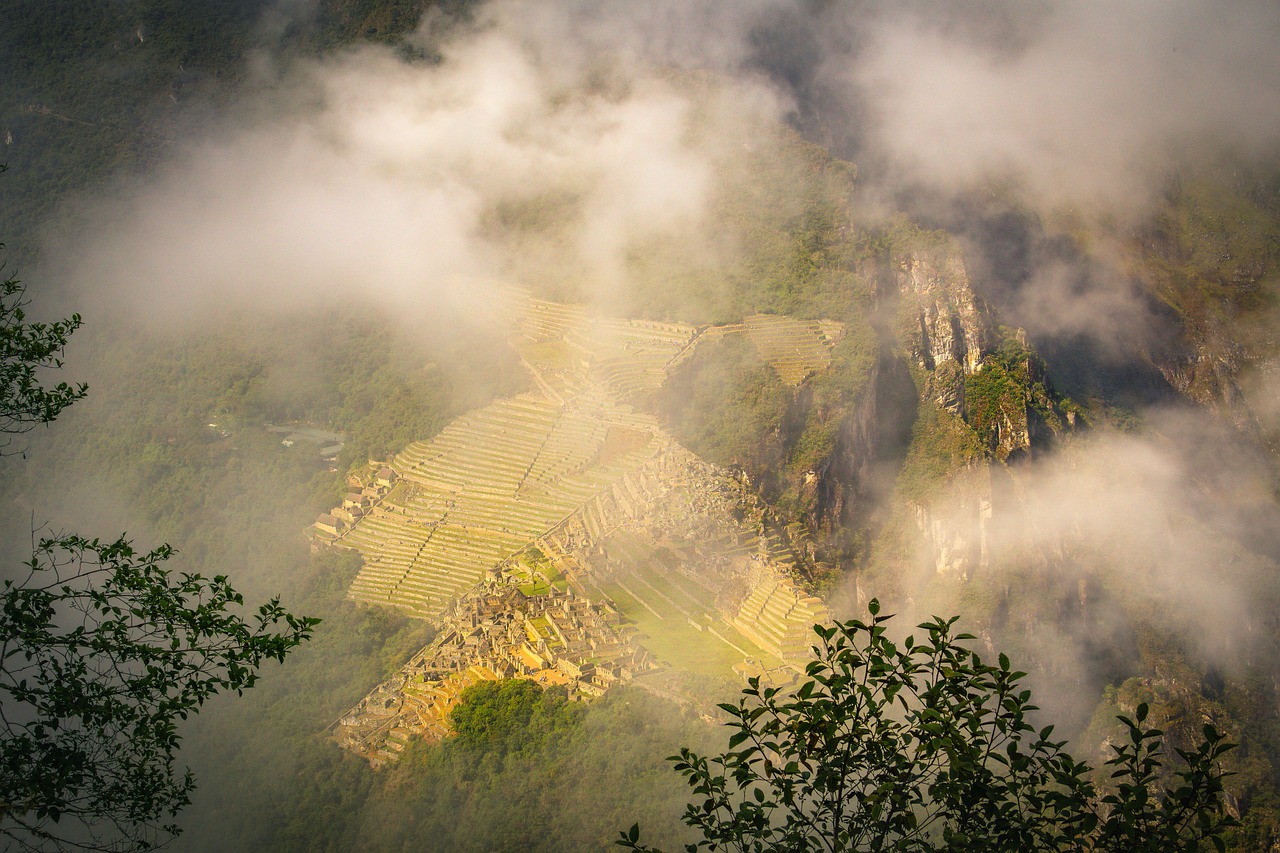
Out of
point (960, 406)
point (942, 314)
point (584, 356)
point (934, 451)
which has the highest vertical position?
point (942, 314)

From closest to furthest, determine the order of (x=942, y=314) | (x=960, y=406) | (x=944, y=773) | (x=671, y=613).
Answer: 1. (x=944, y=773)
2. (x=671, y=613)
3. (x=960, y=406)
4. (x=942, y=314)

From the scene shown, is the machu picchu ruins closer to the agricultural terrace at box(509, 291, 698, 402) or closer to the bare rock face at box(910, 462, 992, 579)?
the agricultural terrace at box(509, 291, 698, 402)

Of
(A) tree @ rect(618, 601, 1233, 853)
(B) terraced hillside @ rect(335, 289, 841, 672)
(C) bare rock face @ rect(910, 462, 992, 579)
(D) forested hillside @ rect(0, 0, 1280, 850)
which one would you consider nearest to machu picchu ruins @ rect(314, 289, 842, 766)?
(B) terraced hillside @ rect(335, 289, 841, 672)

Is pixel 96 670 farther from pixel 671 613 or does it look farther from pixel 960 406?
pixel 960 406

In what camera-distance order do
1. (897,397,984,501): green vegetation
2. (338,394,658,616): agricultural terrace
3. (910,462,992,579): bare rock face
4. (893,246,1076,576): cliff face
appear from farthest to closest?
1. (897,397,984,501): green vegetation
2. (893,246,1076,576): cliff face
3. (910,462,992,579): bare rock face
4. (338,394,658,616): agricultural terrace

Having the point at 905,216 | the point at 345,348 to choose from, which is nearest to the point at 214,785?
the point at 345,348

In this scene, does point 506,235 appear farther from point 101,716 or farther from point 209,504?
point 101,716

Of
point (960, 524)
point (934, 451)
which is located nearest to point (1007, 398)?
point (934, 451)

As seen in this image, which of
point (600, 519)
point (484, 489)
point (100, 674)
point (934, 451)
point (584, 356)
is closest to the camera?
point (100, 674)
